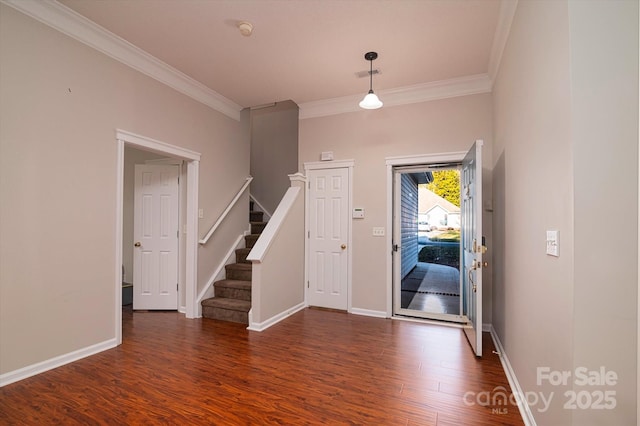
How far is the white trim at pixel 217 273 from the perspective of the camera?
4.20 meters

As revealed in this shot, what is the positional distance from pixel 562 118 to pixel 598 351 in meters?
1.04

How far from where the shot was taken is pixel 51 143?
8.63ft

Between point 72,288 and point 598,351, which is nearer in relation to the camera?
A: point 598,351

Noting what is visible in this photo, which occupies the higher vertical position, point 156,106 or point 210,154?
point 156,106

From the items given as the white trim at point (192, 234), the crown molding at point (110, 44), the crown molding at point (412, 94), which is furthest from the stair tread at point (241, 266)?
the crown molding at point (412, 94)

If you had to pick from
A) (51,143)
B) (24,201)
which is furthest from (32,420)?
(51,143)

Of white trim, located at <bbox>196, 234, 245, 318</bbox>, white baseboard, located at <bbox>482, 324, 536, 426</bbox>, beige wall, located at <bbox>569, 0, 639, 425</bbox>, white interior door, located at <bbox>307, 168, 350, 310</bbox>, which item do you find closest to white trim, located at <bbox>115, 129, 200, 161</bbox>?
white trim, located at <bbox>196, 234, 245, 318</bbox>

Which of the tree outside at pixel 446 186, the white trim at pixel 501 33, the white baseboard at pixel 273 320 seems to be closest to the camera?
the white trim at pixel 501 33

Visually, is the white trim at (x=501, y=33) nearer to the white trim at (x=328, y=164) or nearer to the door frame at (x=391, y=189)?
the door frame at (x=391, y=189)

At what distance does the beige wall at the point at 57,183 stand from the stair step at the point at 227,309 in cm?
121

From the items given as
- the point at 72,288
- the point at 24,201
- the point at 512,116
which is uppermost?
the point at 512,116

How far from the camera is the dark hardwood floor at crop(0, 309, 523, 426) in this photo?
201 cm

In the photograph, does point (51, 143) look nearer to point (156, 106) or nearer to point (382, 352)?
point (156, 106)

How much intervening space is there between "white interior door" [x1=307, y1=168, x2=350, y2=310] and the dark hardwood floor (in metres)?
0.98
